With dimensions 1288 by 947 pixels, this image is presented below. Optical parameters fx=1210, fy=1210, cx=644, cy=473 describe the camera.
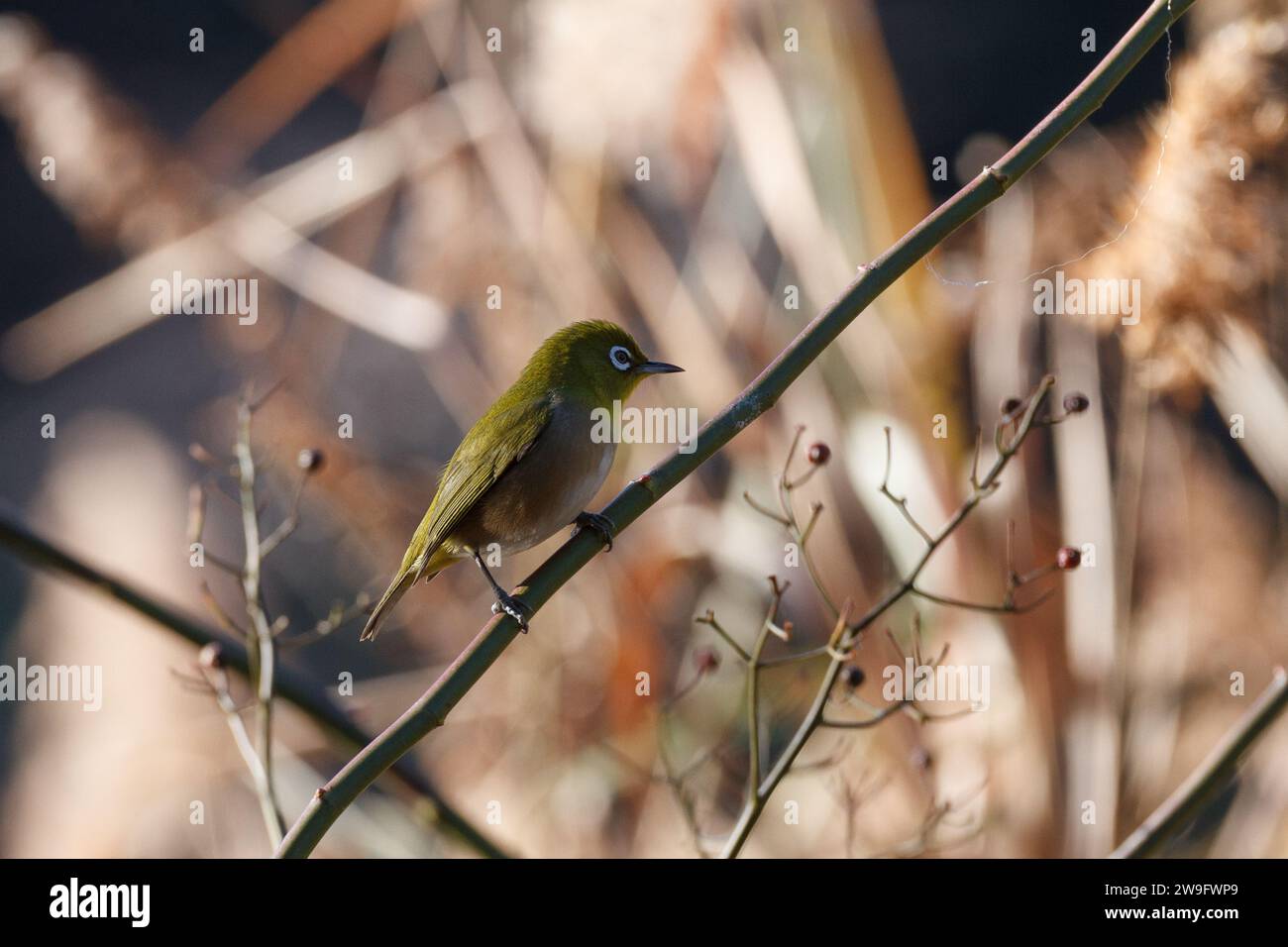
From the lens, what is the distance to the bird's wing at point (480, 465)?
3.03 m

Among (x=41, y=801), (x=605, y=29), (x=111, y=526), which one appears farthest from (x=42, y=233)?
(x=605, y=29)

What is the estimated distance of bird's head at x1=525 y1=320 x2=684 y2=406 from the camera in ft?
10.4

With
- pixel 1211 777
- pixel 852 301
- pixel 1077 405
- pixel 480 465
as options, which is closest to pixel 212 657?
pixel 480 465

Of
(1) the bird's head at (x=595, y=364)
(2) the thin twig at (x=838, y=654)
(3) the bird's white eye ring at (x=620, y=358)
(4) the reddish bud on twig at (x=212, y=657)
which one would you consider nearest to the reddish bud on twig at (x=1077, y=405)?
(2) the thin twig at (x=838, y=654)

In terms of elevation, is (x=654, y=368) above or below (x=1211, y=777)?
above

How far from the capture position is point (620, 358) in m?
3.21

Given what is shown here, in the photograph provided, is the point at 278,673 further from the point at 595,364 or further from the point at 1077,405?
the point at 1077,405

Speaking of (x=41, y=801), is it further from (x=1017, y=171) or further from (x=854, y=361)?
(x=1017, y=171)

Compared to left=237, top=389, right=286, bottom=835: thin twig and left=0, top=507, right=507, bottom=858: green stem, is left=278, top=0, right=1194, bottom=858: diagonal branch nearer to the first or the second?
left=237, top=389, right=286, bottom=835: thin twig

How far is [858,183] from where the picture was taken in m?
4.23

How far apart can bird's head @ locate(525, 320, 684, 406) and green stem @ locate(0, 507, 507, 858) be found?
3.37 ft

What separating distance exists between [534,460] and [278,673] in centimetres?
82

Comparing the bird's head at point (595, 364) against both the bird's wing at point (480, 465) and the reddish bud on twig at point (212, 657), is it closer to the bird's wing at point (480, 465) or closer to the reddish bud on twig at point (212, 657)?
the bird's wing at point (480, 465)

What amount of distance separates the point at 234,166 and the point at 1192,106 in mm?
3630
